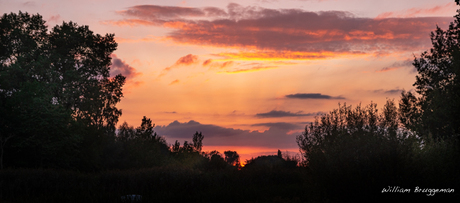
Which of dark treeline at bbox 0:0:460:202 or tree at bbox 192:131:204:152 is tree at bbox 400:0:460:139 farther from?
tree at bbox 192:131:204:152

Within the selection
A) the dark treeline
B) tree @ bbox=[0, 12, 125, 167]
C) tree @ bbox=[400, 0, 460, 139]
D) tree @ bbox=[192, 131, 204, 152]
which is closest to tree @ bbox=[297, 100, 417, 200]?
the dark treeline

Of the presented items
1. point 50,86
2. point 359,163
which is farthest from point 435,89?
point 50,86

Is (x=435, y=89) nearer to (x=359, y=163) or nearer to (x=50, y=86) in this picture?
(x=359, y=163)

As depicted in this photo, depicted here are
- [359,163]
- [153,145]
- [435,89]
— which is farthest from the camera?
[153,145]

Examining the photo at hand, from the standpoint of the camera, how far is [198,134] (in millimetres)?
67438

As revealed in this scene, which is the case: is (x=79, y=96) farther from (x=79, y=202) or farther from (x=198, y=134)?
(x=198, y=134)

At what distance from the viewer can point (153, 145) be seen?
5031 centimetres

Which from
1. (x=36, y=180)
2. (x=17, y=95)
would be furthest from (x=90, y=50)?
(x=36, y=180)

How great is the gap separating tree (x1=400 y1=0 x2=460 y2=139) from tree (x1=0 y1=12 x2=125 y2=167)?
31.8 metres

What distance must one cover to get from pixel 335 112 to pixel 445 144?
9.11m

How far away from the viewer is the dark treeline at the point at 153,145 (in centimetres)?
1388

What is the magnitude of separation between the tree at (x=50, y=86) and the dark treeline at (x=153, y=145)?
114 mm

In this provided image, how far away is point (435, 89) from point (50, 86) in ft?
114

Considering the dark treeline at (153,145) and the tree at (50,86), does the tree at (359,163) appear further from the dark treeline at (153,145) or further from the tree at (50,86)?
the tree at (50,86)
